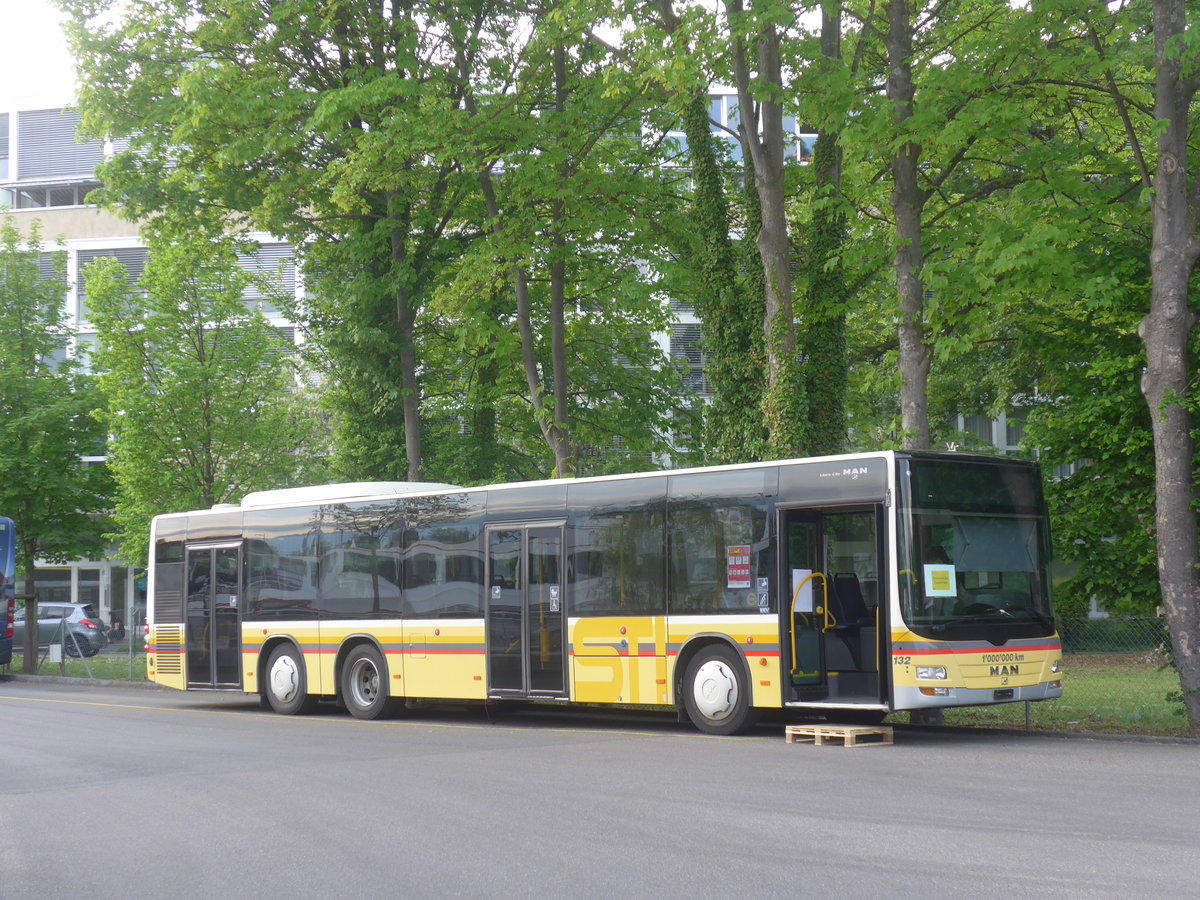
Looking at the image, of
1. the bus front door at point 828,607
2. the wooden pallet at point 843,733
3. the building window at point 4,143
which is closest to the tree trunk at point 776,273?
the bus front door at point 828,607

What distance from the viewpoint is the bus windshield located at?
14.9m

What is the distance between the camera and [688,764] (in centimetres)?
1343

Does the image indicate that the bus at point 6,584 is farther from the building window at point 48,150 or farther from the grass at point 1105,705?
the building window at point 48,150

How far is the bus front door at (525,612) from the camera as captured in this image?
1817 centimetres

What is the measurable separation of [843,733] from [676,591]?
2749 mm

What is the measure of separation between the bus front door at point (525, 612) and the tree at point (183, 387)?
561 inches

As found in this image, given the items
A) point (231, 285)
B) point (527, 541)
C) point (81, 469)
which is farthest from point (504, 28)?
point (81, 469)

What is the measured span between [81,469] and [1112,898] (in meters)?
33.0

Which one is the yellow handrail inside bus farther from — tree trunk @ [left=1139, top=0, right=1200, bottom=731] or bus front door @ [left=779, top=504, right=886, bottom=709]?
tree trunk @ [left=1139, top=0, right=1200, bottom=731]

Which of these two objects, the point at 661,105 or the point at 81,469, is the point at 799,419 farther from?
the point at 81,469

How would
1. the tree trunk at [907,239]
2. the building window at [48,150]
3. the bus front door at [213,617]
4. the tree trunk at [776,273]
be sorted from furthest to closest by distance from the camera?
the building window at [48,150], the bus front door at [213,617], the tree trunk at [776,273], the tree trunk at [907,239]

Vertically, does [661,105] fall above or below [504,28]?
below

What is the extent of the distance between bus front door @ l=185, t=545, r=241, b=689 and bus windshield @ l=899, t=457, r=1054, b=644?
11.8 metres

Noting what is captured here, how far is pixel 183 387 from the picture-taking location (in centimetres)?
3095
